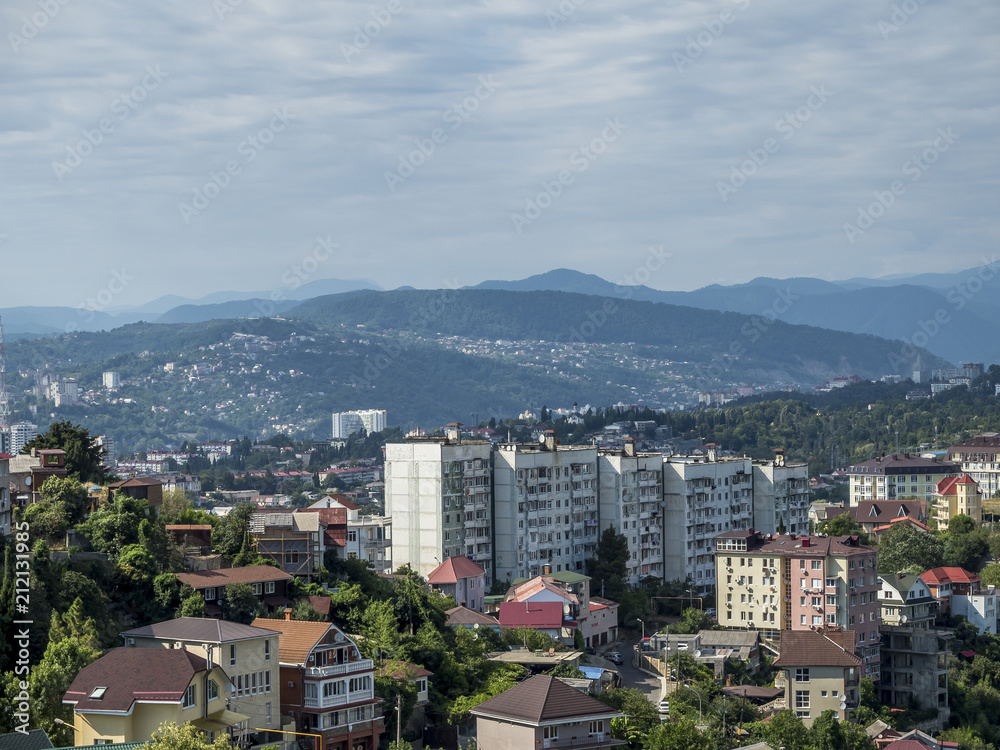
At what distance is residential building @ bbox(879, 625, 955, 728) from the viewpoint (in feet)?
178

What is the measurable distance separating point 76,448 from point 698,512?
31.9 metres

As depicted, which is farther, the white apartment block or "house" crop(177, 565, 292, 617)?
the white apartment block

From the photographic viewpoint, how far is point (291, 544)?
146ft

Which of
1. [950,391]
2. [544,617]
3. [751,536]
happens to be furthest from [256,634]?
[950,391]

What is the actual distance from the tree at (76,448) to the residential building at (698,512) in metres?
28.6

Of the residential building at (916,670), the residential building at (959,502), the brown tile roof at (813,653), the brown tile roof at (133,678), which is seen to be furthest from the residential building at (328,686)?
the residential building at (959,502)

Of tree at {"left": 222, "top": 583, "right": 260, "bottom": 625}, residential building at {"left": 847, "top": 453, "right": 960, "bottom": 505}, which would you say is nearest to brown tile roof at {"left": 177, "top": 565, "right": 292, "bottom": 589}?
tree at {"left": 222, "top": 583, "right": 260, "bottom": 625}

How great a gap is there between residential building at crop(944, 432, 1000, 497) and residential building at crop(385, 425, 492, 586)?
62369 mm

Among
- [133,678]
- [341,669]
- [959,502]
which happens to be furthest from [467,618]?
[959,502]

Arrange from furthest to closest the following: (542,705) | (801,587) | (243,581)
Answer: (801,587) → (243,581) → (542,705)

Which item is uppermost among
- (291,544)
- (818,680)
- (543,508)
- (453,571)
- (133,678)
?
(291,544)

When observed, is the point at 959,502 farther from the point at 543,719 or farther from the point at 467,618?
the point at 543,719

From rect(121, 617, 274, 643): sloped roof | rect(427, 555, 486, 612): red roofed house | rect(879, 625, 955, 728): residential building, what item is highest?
rect(121, 617, 274, 643): sloped roof

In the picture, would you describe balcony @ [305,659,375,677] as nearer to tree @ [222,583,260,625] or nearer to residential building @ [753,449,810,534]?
tree @ [222,583,260,625]
